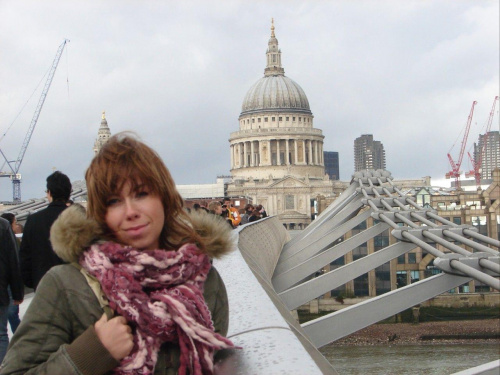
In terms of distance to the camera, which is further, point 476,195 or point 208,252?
point 476,195

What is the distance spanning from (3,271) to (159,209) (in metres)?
3.81

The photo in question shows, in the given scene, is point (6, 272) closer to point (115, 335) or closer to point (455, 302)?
point (115, 335)

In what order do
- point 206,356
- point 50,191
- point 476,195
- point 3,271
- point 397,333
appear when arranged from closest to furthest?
point 206,356
point 50,191
point 3,271
point 397,333
point 476,195

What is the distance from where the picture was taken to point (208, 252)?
2787 mm

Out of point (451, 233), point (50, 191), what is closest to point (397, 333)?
point (451, 233)

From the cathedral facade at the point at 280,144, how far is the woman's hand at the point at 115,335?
108 m

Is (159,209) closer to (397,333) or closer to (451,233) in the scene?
(451,233)

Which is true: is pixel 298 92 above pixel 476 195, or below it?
above

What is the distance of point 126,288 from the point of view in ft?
8.06

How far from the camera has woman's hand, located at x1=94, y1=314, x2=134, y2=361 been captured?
2.41m

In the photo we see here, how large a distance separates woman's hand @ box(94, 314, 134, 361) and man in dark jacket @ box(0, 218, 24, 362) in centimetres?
394

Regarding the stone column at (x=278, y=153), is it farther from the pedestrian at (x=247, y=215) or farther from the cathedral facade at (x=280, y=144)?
the pedestrian at (x=247, y=215)

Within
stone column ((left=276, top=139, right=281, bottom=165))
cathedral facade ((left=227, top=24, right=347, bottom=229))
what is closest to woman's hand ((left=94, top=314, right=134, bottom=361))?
cathedral facade ((left=227, top=24, right=347, bottom=229))

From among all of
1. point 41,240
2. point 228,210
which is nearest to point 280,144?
point 228,210
